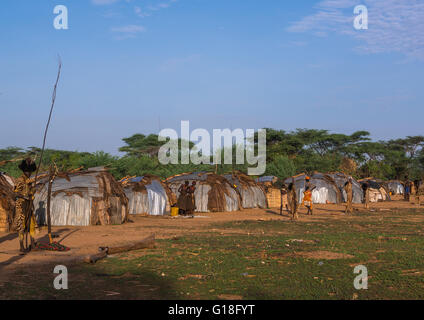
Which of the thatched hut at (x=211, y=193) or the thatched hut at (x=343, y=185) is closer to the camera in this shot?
the thatched hut at (x=211, y=193)

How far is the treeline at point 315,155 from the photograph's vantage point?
146ft

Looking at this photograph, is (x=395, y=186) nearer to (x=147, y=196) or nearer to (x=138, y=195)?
(x=147, y=196)

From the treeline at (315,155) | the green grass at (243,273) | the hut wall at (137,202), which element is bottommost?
the green grass at (243,273)

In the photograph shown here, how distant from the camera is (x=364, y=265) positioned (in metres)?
9.10

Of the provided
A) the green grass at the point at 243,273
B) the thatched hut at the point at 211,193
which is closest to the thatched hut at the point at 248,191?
the thatched hut at the point at 211,193

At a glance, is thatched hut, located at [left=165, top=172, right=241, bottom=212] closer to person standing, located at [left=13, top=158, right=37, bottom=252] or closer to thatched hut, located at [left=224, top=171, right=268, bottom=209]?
thatched hut, located at [left=224, top=171, right=268, bottom=209]

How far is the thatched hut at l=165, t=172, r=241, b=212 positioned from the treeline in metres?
8.24

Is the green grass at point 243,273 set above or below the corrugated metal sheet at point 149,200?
below

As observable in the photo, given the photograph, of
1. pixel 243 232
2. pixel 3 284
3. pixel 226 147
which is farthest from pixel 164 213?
pixel 226 147

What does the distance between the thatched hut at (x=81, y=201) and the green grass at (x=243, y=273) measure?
6.76 m

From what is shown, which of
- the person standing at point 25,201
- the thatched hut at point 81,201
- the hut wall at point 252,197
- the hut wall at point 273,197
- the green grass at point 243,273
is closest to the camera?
the green grass at point 243,273

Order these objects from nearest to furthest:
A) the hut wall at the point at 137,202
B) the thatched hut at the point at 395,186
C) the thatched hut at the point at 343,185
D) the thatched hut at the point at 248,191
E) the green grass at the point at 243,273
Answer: the green grass at the point at 243,273 → the hut wall at the point at 137,202 → the thatched hut at the point at 248,191 → the thatched hut at the point at 343,185 → the thatched hut at the point at 395,186

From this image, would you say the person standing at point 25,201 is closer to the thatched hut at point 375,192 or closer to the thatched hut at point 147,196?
the thatched hut at point 147,196
